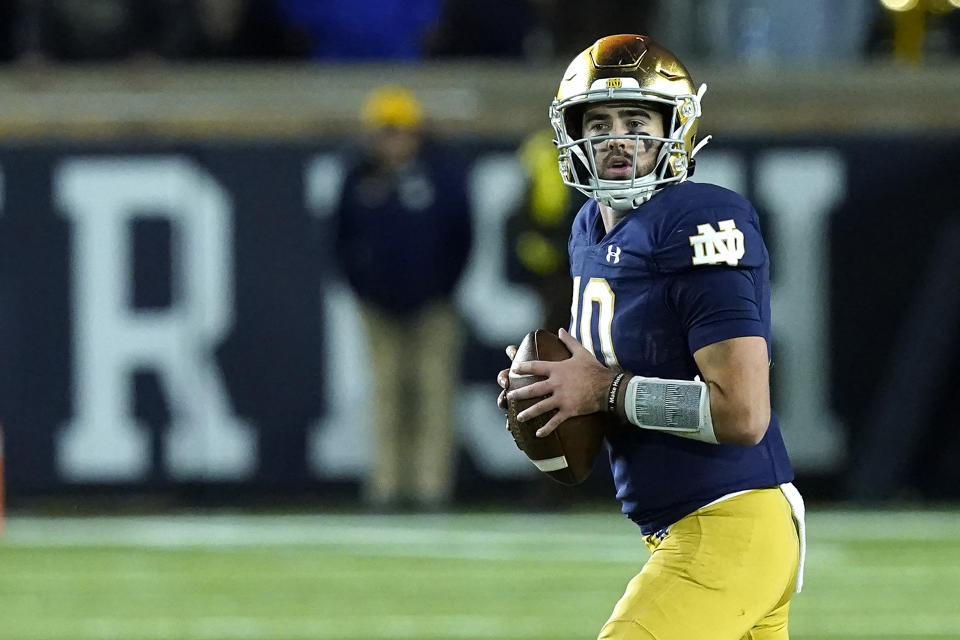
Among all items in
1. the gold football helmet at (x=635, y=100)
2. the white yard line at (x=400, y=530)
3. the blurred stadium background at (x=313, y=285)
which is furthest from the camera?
the blurred stadium background at (x=313, y=285)

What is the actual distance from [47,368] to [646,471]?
6470 mm

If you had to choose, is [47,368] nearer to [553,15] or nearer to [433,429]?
[433,429]

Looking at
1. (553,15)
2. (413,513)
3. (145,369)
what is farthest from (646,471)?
(553,15)

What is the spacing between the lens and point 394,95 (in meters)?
8.95

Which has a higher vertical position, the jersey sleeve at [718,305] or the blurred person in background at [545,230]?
the jersey sleeve at [718,305]

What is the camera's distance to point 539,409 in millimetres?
3250

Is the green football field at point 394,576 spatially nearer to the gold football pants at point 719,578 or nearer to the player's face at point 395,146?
the player's face at point 395,146

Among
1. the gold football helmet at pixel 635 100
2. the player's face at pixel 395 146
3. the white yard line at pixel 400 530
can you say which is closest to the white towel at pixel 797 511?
the gold football helmet at pixel 635 100

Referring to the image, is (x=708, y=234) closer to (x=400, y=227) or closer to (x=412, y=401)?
(x=400, y=227)

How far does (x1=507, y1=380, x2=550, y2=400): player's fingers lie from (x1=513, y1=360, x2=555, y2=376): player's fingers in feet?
0.06

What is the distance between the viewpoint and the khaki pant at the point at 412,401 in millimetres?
9062

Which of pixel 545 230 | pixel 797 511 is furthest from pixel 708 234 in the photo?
pixel 545 230

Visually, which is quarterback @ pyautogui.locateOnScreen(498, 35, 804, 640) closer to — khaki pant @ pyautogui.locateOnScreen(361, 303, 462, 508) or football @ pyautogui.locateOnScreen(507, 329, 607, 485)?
football @ pyautogui.locateOnScreen(507, 329, 607, 485)

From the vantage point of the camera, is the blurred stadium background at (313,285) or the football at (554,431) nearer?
the football at (554,431)
